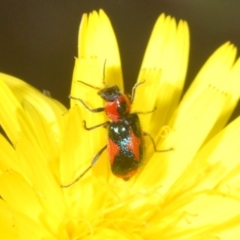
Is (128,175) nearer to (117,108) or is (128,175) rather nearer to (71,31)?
A: (117,108)

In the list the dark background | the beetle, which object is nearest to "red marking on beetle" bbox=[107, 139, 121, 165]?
the beetle

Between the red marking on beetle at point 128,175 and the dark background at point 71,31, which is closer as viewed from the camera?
the red marking on beetle at point 128,175

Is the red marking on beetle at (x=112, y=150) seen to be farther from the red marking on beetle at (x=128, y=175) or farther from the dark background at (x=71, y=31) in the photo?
the dark background at (x=71, y=31)

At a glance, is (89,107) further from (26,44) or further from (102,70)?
(26,44)

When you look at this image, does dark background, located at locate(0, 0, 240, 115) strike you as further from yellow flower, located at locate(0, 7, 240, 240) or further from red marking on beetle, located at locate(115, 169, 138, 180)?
red marking on beetle, located at locate(115, 169, 138, 180)

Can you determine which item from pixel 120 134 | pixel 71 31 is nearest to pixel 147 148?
pixel 120 134

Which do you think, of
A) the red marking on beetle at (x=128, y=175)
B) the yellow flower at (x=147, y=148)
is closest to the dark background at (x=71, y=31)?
the yellow flower at (x=147, y=148)

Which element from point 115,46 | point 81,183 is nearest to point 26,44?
point 115,46
